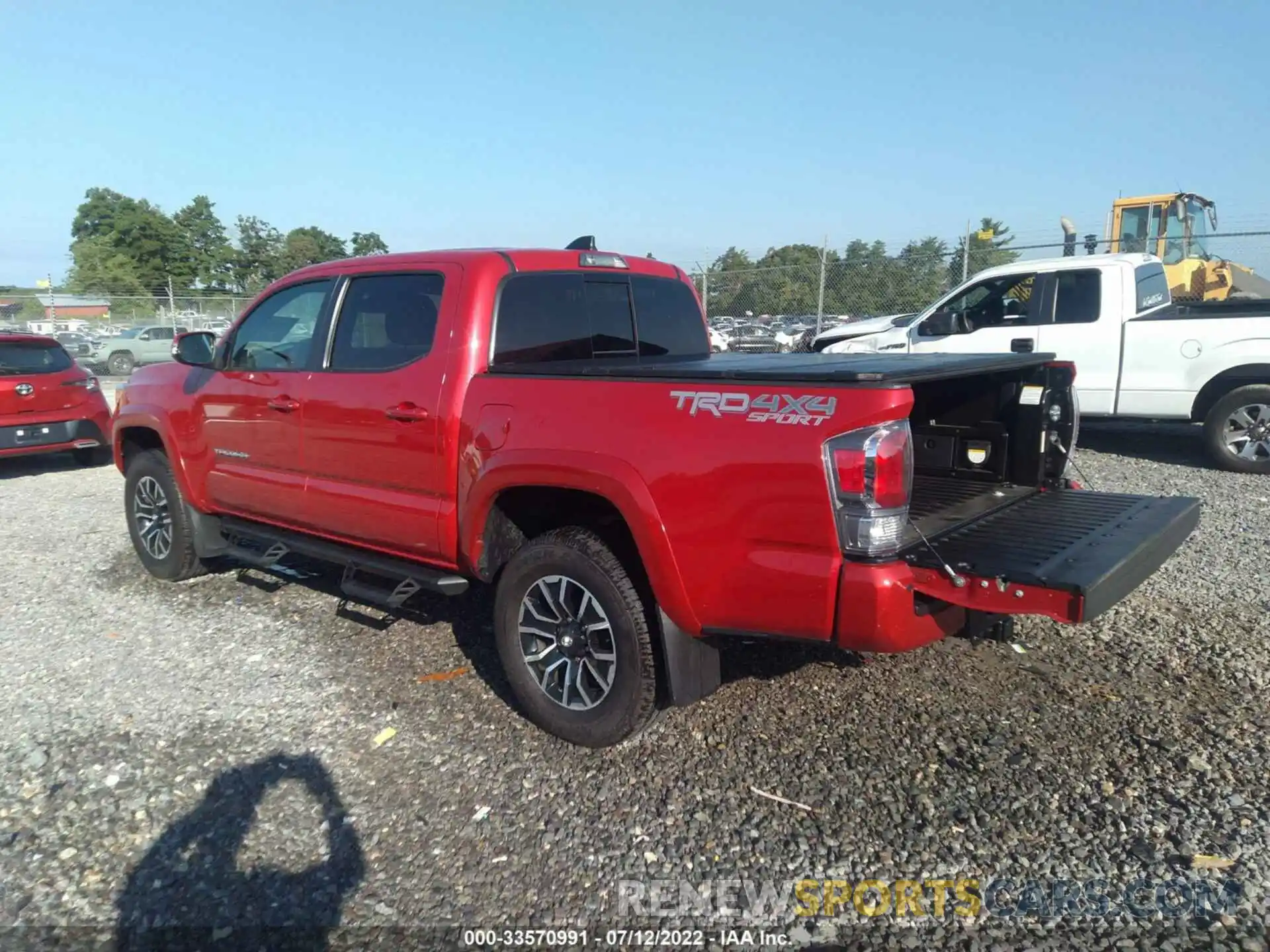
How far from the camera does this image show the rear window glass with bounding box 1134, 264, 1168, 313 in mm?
8797

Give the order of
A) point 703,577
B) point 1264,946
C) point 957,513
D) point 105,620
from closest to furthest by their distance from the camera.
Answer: point 1264,946
point 703,577
point 957,513
point 105,620

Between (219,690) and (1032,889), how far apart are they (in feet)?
11.5

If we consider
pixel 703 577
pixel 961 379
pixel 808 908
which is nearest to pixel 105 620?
pixel 703 577

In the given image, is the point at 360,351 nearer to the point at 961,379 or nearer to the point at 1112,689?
the point at 961,379

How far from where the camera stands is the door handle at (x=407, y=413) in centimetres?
383

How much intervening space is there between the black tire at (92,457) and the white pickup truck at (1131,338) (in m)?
8.98

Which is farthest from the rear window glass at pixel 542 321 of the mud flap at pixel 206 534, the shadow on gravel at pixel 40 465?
the shadow on gravel at pixel 40 465

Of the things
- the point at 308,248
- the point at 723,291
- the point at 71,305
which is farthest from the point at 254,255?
the point at 723,291

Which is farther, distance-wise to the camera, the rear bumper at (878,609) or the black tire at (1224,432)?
the black tire at (1224,432)

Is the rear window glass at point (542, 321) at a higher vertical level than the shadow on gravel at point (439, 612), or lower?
higher

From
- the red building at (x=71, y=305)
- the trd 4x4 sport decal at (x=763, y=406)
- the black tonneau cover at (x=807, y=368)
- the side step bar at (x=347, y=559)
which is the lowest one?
the side step bar at (x=347, y=559)

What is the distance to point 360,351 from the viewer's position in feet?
14.0

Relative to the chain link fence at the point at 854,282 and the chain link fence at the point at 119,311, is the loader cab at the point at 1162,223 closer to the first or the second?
the chain link fence at the point at 854,282

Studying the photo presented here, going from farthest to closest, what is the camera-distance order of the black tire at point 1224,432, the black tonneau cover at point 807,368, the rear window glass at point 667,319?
the black tire at point 1224,432, the rear window glass at point 667,319, the black tonneau cover at point 807,368
